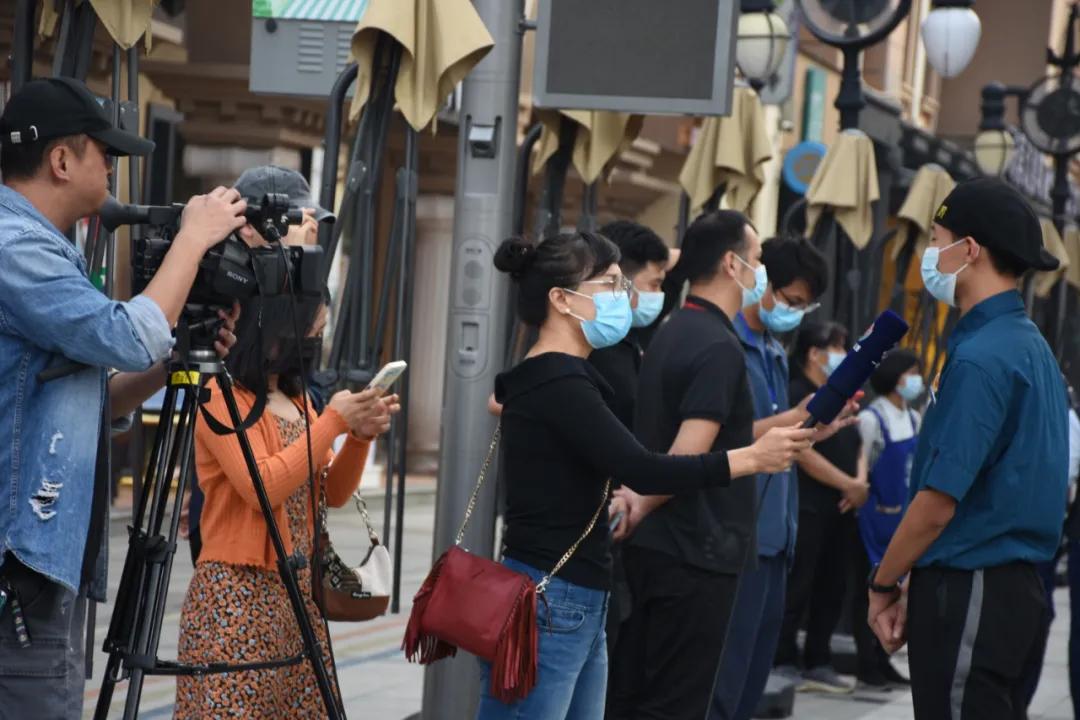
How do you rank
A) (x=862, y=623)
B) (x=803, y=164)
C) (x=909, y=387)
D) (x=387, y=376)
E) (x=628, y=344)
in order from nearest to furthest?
(x=387, y=376) < (x=628, y=344) < (x=862, y=623) < (x=909, y=387) < (x=803, y=164)

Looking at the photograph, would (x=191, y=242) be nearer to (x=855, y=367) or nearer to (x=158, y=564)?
(x=158, y=564)

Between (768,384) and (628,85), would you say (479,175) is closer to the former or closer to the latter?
(628,85)

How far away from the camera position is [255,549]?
4.65 m

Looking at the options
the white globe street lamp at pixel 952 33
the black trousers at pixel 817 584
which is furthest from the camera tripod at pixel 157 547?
the white globe street lamp at pixel 952 33

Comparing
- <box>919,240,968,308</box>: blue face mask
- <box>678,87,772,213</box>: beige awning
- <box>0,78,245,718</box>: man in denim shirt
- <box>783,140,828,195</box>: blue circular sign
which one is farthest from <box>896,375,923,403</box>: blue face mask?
<box>783,140,828,195</box>: blue circular sign

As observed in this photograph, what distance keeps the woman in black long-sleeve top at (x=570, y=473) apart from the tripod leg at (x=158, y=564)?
2.92ft

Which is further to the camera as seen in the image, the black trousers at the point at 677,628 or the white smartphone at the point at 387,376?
the black trousers at the point at 677,628

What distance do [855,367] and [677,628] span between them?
125 centimetres

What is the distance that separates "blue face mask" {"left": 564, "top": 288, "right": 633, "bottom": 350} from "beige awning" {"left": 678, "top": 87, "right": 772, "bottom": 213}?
4.89 meters

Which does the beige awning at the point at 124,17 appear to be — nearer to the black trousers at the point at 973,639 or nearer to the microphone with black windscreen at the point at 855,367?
the microphone with black windscreen at the point at 855,367

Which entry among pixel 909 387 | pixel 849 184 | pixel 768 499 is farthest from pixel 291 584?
pixel 849 184

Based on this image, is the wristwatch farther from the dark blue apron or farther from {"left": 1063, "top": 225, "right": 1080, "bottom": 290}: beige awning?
{"left": 1063, "top": 225, "right": 1080, "bottom": 290}: beige awning

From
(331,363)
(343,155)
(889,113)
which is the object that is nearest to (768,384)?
(331,363)

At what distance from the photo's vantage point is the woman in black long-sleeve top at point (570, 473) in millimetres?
4539
